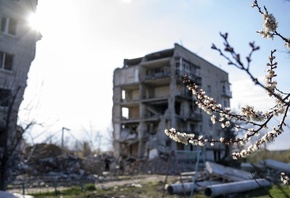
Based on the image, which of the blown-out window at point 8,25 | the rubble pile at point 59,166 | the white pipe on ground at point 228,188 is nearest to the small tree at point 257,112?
the white pipe on ground at point 228,188

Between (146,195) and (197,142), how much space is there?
1128 cm

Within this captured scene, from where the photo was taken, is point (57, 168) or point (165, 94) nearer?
point (57, 168)

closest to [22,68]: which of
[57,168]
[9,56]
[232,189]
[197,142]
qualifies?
[9,56]

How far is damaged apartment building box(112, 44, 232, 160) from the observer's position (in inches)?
1706

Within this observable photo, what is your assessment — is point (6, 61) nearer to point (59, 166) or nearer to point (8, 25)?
point (8, 25)

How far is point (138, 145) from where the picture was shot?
45500mm

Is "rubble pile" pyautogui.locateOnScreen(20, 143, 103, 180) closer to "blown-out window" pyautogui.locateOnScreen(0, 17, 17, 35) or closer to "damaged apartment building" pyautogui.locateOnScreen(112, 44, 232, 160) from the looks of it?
"blown-out window" pyautogui.locateOnScreen(0, 17, 17, 35)

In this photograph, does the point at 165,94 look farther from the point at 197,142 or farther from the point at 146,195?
the point at 197,142

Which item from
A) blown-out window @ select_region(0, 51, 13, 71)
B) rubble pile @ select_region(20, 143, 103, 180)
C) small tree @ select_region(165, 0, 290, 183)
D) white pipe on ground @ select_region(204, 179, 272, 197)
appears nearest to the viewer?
small tree @ select_region(165, 0, 290, 183)

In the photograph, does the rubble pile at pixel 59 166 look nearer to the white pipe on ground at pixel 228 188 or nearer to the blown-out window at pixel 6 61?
the blown-out window at pixel 6 61

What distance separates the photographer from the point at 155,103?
47.0 meters

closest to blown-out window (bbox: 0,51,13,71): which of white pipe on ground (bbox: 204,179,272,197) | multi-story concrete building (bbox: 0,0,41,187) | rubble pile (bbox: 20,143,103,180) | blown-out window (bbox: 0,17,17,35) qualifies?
multi-story concrete building (bbox: 0,0,41,187)

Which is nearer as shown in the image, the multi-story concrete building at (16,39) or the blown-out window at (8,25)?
the multi-story concrete building at (16,39)

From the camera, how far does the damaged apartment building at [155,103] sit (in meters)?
43.3
